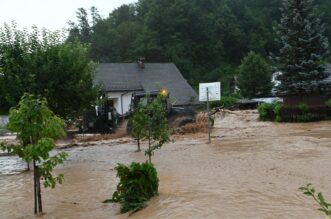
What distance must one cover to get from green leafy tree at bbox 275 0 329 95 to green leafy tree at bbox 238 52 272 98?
23.7 metres

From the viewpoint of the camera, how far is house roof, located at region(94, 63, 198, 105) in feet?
156

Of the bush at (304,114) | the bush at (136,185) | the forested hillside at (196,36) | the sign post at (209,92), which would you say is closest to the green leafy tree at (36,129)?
the bush at (136,185)

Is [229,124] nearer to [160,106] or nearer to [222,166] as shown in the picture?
[160,106]

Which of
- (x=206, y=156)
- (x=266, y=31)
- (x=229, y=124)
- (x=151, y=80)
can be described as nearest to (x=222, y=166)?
(x=206, y=156)

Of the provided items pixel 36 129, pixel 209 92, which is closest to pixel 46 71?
pixel 209 92

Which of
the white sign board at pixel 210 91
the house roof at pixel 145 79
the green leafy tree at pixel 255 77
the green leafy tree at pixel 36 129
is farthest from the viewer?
the green leafy tree at pixel 255 77

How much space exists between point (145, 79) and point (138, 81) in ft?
3.78

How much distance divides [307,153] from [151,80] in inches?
1429

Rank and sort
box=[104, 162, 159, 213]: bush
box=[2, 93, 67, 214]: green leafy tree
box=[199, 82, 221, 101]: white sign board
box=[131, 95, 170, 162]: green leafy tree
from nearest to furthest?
1. box=[2, 93, 67, 214]: green leafy tree
2. box=[104, 162, 159, 213]: bush
3. box=[131, 95, 170, 162]: green leafy tree
4. box=[199, 82, 221, 101]: white sign board

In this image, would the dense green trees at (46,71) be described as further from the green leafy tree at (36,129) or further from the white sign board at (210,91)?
the green leafy tree at (36,129)

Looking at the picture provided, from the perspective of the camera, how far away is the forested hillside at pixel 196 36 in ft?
242

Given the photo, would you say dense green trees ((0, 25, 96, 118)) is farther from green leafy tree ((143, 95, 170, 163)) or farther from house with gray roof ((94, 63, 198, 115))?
house with gray roof ((94, 63, 198, 115))

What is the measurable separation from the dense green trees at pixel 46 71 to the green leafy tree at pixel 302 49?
54.3 ft

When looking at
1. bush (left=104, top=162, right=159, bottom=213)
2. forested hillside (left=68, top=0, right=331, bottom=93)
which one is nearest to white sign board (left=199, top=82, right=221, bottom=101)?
bush (left=104, top=162, right=159, bottom=213)
